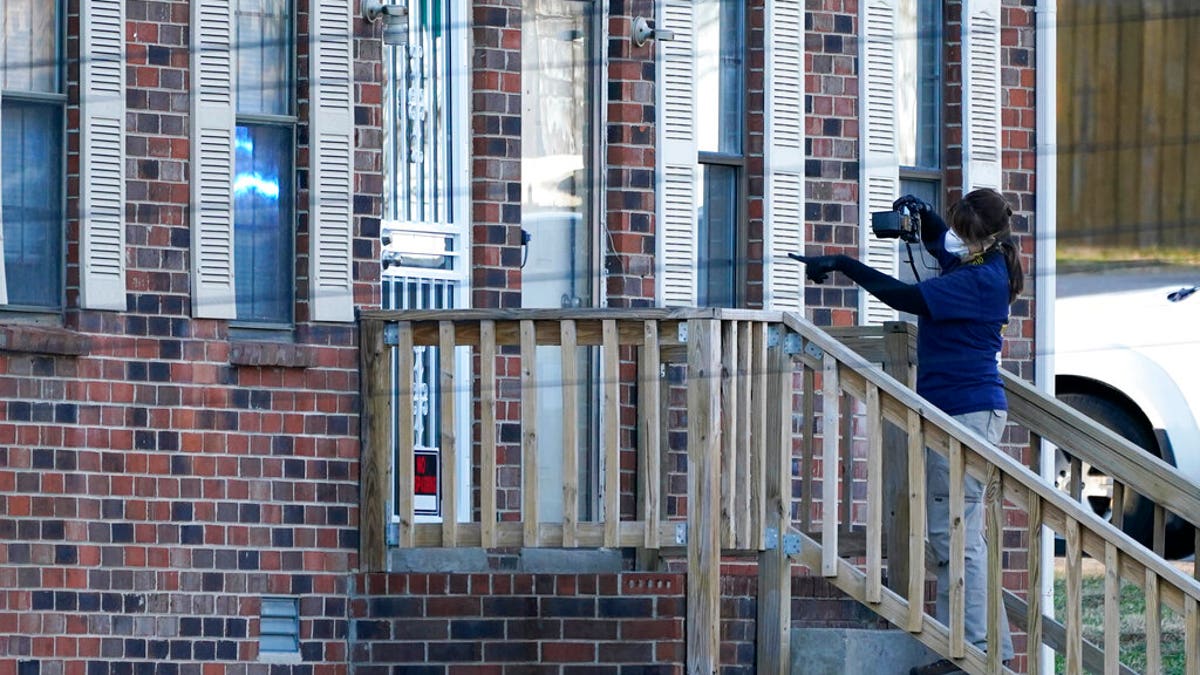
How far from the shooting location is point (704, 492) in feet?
36.9

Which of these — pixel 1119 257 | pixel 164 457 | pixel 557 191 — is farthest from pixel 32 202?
pixel 1119 257

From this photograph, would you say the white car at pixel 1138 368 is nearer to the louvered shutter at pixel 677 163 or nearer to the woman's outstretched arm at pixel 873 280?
the louvered shutter at pixel 677 163

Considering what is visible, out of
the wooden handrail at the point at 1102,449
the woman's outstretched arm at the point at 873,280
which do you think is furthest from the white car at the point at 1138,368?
the woman's outstretched arm at the point at 873,280

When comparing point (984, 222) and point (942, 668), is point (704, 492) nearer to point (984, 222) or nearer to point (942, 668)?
point (942, 668)

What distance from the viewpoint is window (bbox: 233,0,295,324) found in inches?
464

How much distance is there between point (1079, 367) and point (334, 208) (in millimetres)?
6007

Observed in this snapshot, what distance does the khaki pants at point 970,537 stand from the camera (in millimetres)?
10992

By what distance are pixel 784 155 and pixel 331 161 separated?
2.25 metres

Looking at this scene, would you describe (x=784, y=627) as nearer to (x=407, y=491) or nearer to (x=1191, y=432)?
(x=407, y=491)

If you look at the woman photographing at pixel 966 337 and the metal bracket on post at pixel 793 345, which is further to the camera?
the metal bracket on post at pixel 793 345

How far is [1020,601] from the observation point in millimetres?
11984

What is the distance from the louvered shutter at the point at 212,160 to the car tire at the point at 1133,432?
21.0ft

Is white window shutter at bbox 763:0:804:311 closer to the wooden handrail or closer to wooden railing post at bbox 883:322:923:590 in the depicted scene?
wooden railing post at bbox 883:322:923:590

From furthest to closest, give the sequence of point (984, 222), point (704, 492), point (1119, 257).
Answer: point (1119, 257)
point (704, 492)
point (984, 222)
